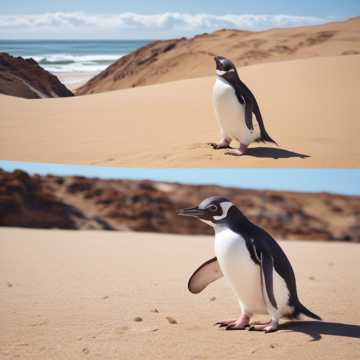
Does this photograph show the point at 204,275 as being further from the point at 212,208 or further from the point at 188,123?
the point at 188,123

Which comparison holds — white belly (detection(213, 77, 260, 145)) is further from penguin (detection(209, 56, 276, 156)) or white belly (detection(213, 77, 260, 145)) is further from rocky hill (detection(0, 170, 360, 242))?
rocky hill (detection(0, 170, 360, 242))

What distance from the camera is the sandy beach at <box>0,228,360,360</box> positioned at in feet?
6.50

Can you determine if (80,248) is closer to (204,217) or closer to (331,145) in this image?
(204,217)

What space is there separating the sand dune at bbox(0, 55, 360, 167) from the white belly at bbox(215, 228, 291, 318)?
1462mm

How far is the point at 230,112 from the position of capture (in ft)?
12.4

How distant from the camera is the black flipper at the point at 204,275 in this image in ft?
7.61

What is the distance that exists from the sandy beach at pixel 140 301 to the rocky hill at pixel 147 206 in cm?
8

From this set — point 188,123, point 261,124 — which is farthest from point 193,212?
point 188,123

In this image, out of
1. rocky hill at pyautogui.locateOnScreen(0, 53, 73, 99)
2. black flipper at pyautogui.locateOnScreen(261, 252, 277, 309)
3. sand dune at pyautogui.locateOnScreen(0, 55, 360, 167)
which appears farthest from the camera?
rocky hill at pyautogui.locateOnScreen(0, 53, 73, 99)

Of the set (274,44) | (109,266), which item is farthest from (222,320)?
(274,44)

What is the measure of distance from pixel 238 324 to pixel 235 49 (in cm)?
798

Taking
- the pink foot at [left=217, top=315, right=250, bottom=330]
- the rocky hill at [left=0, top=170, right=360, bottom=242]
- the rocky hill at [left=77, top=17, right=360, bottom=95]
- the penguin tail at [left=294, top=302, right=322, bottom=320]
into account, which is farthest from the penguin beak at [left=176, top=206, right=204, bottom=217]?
the rocky hill at [left=77, top=17, right=360, bottom=95]

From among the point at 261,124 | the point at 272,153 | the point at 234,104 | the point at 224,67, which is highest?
the point at 224,67

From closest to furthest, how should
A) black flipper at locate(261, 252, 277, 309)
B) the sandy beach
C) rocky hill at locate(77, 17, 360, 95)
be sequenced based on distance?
the sandy beach
black flipper at locate(261, 252, 277, 309)
rocky hill at locate(77, 17, 360, 95)
